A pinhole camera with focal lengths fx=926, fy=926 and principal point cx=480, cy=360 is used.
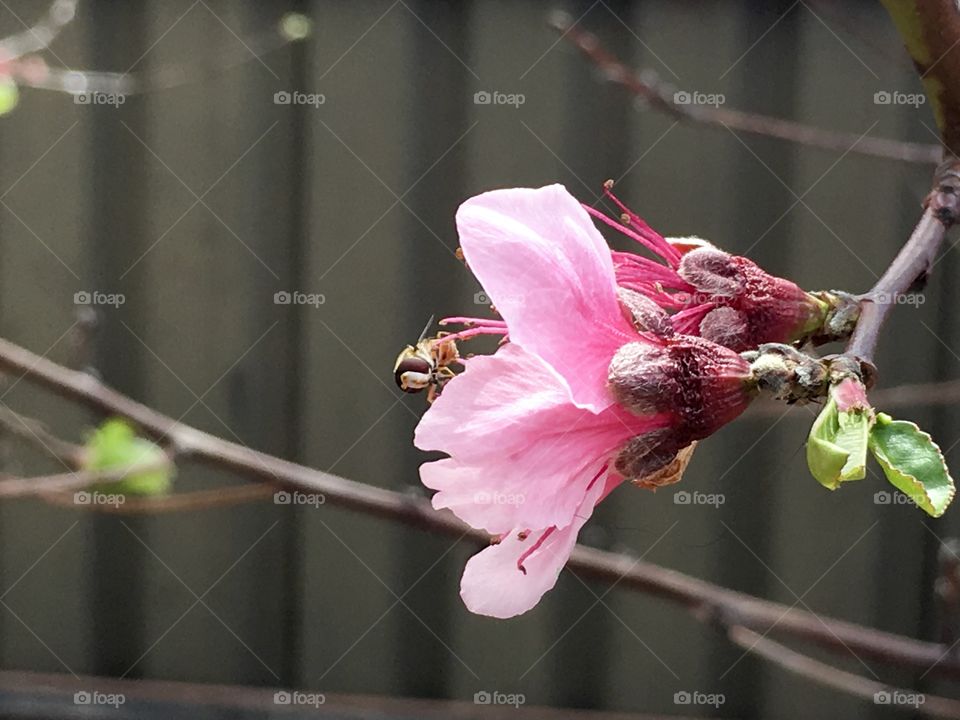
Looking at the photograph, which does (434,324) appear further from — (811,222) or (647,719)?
(647,719)

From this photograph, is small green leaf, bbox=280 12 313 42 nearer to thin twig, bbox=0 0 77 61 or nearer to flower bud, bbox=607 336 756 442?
thin twig, bbox=0 0 77 61

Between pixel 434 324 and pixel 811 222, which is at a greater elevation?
pixel 811 222

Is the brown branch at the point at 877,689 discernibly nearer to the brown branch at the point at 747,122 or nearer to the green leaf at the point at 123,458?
the brown branch at the point at 747,122

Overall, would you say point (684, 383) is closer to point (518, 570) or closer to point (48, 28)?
point (518, 570)

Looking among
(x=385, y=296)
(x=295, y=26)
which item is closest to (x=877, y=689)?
(x=385, y=296)

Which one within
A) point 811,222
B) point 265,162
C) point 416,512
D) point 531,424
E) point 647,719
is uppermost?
point 265,162

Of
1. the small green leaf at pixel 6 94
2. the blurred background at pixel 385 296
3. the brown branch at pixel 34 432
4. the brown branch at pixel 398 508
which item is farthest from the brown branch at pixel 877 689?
the small green leaf at pixel 6 94

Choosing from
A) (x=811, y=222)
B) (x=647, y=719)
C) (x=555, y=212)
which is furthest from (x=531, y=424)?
(x=647, y=719)
